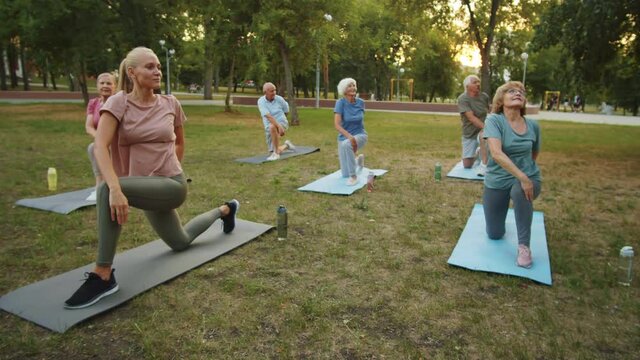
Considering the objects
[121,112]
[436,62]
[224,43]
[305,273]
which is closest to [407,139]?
[224,43]

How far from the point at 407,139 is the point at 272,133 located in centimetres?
630

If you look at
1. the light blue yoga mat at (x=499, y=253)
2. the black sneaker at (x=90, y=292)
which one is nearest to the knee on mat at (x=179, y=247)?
the black sneaker at (x=90, y=292)

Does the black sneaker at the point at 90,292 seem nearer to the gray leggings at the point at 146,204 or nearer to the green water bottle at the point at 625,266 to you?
the gray leggings at the point at 146,204

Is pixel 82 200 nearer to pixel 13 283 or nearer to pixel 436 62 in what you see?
pixel 13 283

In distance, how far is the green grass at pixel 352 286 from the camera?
3061mm

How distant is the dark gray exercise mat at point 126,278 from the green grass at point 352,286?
0.09 meters

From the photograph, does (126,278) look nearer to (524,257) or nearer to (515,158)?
(524,257)

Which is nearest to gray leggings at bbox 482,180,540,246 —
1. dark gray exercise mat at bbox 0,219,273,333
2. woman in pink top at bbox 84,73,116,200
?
dark gray exercise mat at bbox 0,219,273,333

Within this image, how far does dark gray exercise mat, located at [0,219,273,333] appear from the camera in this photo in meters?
3.37

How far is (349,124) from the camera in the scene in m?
8.09

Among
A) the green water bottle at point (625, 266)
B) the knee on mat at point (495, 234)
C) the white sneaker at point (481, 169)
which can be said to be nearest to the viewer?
the green water bottle at point (625, 266)

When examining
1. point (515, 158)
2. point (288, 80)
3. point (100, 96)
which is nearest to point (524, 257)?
point (515, 158)

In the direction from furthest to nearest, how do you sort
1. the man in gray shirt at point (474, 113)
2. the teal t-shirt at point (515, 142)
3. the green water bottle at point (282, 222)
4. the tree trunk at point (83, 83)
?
the tree trunk at point (83, 83), the man in gray shirt at point (474, 113), the green water bottle at point (282, 222), the teal t-shirt at point (515, 142)

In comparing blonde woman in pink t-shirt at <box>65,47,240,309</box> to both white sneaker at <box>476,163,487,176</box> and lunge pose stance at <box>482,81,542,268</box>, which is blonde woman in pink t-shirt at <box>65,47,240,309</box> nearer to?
lunge pose stance at <box>482,81,542,268</box>
